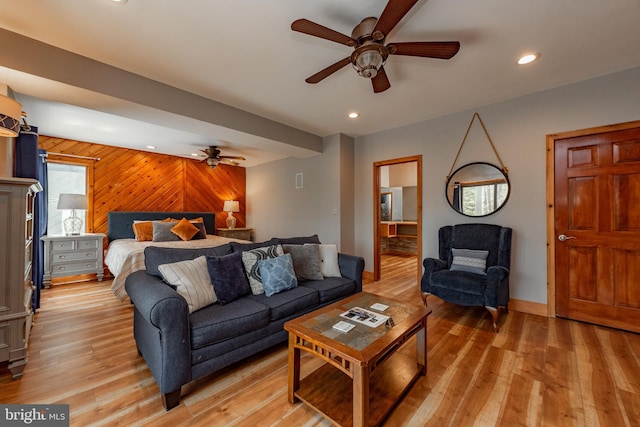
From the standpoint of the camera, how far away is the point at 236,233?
6.29 meters

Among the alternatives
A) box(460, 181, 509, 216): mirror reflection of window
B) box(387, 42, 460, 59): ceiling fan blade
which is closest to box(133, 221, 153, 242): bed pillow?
box(387, 42, 460, 59): ceiling fan blade

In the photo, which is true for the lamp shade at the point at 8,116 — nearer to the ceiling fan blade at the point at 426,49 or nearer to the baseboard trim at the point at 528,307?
the ceiling fan blade at the point at 426,49

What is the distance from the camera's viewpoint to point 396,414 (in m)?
1.56

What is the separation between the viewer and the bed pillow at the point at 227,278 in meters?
2.15

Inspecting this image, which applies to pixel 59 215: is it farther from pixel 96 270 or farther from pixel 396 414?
pixel 396 414

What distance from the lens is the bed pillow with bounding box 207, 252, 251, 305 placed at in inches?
84.8

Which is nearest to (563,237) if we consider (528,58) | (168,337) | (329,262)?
(528,58)

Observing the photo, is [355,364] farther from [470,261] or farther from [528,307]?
[528,307]

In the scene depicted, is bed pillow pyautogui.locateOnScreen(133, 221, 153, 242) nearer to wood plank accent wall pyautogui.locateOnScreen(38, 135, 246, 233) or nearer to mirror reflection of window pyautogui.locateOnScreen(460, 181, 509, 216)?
wood plank accent wall pyautogui.locateOnScreen(38, 135, 246, 233)

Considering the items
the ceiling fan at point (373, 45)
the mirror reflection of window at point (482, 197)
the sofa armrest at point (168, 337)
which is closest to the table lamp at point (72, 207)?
the sofa armrest at point (168, 337)

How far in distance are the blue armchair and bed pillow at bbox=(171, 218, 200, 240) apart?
13.1 ft

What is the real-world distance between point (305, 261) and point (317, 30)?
2068mm

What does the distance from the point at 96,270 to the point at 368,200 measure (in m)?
4.80

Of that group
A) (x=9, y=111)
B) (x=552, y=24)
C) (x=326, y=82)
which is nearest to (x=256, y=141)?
(x=326, y=82)
